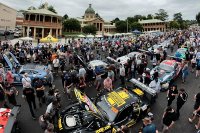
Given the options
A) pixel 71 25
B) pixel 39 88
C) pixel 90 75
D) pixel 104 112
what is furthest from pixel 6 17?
pixel 71 25

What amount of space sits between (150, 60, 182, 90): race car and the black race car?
14.5ft

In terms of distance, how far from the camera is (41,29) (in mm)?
57969

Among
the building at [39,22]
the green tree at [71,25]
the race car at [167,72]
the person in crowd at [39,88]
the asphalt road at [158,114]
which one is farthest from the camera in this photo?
the green tree at [71,25]

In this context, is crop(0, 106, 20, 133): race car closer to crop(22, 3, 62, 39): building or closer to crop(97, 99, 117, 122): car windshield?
crop(97, 99, 117, 122): car windshield

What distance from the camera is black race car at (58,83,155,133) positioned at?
A: 8016 millimetres

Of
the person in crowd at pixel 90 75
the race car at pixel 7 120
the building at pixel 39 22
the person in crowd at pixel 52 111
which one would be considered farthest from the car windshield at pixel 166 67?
the building at pixel 39 22

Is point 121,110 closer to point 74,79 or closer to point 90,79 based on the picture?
point 74,79

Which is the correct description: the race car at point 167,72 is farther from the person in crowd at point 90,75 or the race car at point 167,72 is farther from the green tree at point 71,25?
the green tree at point 71,25

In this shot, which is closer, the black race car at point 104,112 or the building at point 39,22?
the black race car at point 104,112

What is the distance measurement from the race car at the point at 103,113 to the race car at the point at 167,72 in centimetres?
490

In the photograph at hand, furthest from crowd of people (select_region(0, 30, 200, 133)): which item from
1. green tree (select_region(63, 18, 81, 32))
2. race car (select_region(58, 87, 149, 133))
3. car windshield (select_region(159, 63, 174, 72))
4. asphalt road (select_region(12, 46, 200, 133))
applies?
green tree (select_region(63, 18, 81, 32))

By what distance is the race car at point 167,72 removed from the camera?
15.1 metres

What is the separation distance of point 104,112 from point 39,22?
49423 millimetres

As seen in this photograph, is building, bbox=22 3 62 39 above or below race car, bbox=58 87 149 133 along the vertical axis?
above
